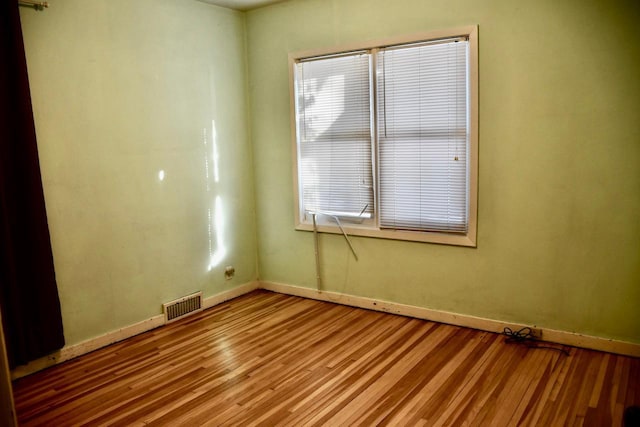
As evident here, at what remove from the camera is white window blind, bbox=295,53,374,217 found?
421cm

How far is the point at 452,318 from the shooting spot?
395 cm

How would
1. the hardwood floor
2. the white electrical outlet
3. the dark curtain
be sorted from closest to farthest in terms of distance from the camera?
the hardwood floor < the dark curtain < the white electrical outlet

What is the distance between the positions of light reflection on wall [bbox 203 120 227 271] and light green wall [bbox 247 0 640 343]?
1.42 metres

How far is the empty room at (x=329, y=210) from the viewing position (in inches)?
121

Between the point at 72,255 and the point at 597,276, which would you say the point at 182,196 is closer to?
the point at 72,255

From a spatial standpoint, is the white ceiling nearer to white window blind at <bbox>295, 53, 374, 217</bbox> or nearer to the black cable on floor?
white window blind at <bbox>295, 53, 374, 217</bbox>

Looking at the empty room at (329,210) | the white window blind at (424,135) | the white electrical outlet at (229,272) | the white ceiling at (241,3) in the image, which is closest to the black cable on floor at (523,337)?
the empty room at (329,210)

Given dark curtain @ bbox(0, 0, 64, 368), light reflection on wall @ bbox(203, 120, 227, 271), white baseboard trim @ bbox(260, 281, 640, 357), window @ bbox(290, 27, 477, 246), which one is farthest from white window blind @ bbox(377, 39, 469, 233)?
dark curtain @ bbox(0, 0, 64, 368)

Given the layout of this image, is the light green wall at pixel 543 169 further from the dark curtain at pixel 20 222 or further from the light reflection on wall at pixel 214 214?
the dark curtain at pixel 20 222

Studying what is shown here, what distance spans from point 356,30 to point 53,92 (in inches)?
92.5

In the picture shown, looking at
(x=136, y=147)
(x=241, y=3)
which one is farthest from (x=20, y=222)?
(x=241, y=3)

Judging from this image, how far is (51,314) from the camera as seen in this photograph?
3359 millimetres

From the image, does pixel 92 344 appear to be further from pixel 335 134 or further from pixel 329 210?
pixel 335 134

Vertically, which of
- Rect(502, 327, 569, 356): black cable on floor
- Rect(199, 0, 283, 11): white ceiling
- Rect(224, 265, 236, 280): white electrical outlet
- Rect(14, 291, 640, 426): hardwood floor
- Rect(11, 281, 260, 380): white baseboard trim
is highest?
Rect(199, 0, 283, 11): white ceiling
